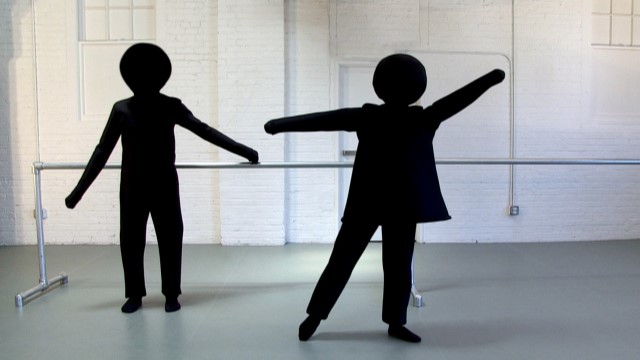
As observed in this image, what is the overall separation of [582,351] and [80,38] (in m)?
5.17

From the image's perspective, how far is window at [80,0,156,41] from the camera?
501 centimetres

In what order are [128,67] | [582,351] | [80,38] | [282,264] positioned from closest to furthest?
1. [582,351]
2. [128,67]
3. [282,264]
4. [80,38]

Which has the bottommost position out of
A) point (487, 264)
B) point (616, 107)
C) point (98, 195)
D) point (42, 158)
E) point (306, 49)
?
point (487, 264)

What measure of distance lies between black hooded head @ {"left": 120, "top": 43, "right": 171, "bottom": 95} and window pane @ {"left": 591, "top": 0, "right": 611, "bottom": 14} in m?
4.71

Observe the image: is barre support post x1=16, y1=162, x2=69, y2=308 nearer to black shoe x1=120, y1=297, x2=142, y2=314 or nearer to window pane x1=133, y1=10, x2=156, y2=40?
black shoe x1=120, y1=297, x2=142, y2=314

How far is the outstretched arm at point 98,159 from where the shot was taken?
2758mm

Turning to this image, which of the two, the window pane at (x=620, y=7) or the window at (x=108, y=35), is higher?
the window pane at (x=620, y=7)

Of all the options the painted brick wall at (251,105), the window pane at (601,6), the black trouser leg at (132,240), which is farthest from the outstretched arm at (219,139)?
the window pane at (601,6)

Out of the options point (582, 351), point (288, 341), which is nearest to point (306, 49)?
point (288, 341)

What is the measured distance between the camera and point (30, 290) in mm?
3227

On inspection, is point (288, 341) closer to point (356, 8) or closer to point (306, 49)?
point (306, 49)

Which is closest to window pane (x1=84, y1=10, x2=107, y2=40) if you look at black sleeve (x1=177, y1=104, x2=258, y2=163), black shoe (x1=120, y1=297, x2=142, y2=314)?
black sleeve (x1=177, y1=104, x2=258, y2=163)

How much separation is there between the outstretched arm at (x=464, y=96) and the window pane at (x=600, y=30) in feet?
12.4

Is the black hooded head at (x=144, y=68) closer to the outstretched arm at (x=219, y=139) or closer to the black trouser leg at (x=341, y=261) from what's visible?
the outstretched arm at (x=219, y=139)
